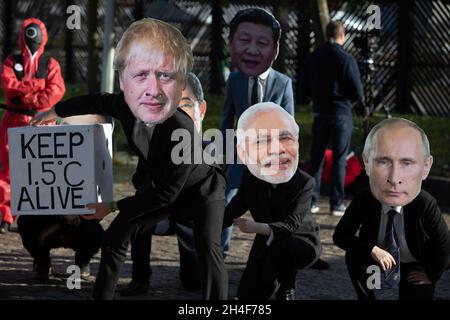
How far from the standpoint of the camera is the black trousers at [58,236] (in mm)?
7906

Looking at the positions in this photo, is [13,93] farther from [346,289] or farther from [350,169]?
[350,169]

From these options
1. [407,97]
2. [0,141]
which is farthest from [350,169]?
[407,97]

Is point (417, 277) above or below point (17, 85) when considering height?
below

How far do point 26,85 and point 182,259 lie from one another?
9.14ft

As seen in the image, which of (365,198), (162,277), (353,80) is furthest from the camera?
(353,80)

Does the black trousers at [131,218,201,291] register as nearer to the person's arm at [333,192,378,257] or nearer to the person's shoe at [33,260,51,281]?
the person's shoe at [33,260,51,281]

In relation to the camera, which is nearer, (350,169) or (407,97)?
(350,169)

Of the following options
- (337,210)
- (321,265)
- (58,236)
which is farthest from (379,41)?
(58,236)

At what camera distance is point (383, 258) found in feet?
19.7

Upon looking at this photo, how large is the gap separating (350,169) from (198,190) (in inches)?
256

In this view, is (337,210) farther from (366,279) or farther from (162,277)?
(366,279)

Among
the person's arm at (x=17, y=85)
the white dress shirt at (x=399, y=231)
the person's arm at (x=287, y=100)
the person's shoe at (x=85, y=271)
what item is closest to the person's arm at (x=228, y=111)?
the person's arm at (x=287, y=100)

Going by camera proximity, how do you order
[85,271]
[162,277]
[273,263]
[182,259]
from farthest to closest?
[162,277], [85,271], [182,259], [273,263]
